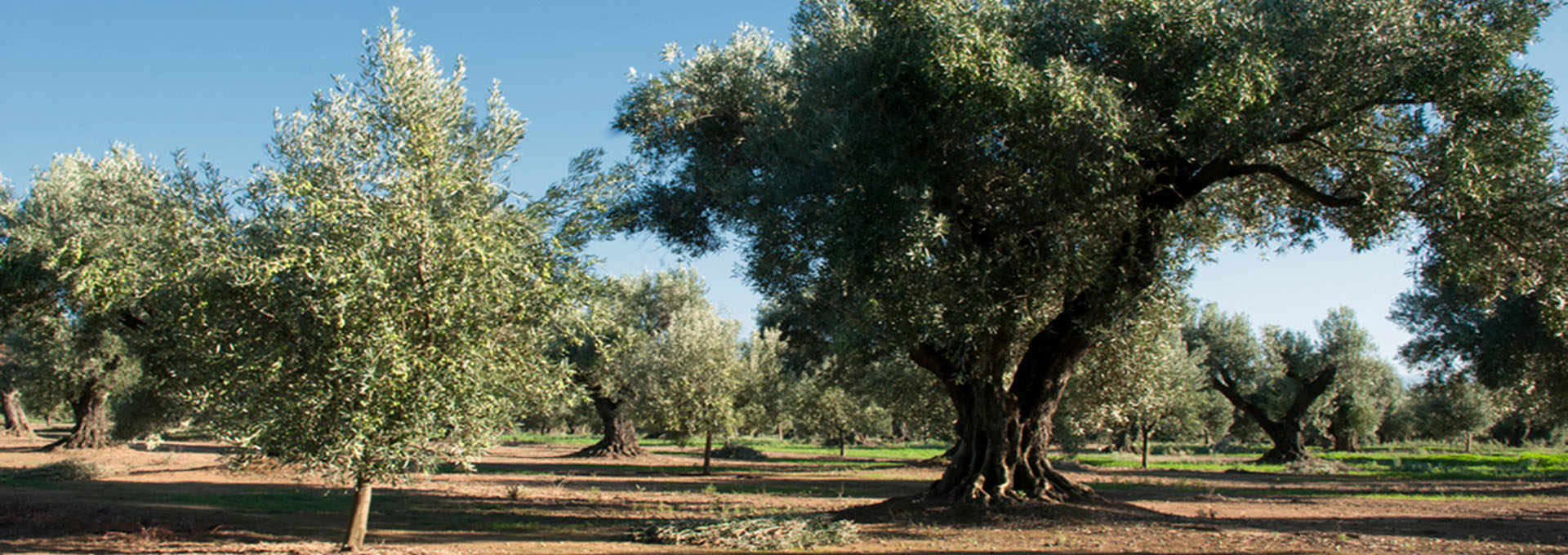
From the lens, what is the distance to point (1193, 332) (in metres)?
53.0

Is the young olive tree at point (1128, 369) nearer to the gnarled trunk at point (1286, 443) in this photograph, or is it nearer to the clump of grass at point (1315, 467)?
the clump of grass at point (1315, 467)

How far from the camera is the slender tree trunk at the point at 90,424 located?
111 feet

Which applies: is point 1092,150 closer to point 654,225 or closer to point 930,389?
point 654,225

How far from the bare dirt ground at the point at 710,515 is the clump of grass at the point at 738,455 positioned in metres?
16.1

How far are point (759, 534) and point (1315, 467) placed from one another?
3302 centimetres

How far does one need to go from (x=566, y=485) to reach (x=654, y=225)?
34.1 ft

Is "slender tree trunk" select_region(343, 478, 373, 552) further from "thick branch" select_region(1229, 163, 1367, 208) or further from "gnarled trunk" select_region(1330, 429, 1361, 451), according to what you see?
"gnarled trunk" select_region(1330, 429, 1361, 451)

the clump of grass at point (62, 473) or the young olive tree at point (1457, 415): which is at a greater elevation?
the young olive tree at point (1457, 415)

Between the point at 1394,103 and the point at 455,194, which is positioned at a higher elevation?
the point at 1394,103

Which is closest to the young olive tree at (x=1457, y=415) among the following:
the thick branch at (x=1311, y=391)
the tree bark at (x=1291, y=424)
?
the thick branch at (x=1311, y=391)

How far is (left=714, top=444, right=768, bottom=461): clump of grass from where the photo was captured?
45.5m

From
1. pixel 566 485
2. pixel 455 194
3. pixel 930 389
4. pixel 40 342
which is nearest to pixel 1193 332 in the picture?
pixel 930 389

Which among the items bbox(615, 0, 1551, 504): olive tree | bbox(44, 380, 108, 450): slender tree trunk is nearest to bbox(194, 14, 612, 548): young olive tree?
bbox(615, 0, 1551, 504): olive tree

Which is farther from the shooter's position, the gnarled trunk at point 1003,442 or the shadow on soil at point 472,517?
the gnarled trunk at point 1003,442
